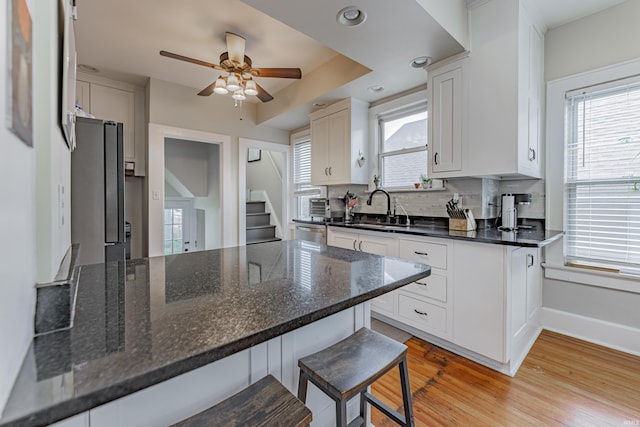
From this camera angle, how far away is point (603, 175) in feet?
7.52

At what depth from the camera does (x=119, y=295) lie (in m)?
0.83

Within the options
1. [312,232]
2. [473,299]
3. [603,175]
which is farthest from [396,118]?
[473,299]

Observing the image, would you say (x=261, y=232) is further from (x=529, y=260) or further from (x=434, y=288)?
(x=529, y=260)

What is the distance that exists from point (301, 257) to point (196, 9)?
88.0 inches

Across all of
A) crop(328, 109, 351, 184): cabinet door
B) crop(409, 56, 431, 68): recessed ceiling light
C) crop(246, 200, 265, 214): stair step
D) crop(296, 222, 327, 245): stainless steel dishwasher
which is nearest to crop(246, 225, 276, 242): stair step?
crop(246, 200, 265, 214): stair step

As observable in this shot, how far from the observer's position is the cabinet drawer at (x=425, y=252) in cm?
223

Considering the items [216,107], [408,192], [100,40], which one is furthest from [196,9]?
[408,192]

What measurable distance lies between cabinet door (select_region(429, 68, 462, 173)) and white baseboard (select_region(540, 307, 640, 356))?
63.5 inches

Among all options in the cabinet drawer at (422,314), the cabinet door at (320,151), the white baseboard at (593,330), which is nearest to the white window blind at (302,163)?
the cabinet door at (320,151)

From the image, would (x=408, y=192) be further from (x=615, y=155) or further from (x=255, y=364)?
(x=255, y=364)

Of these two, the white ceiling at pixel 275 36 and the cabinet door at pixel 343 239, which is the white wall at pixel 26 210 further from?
the cabinet door at pixel 343 239

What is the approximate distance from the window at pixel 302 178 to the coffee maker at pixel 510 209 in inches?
98.9

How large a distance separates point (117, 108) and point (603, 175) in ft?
16.6

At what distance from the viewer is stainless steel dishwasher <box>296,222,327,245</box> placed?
337cm
